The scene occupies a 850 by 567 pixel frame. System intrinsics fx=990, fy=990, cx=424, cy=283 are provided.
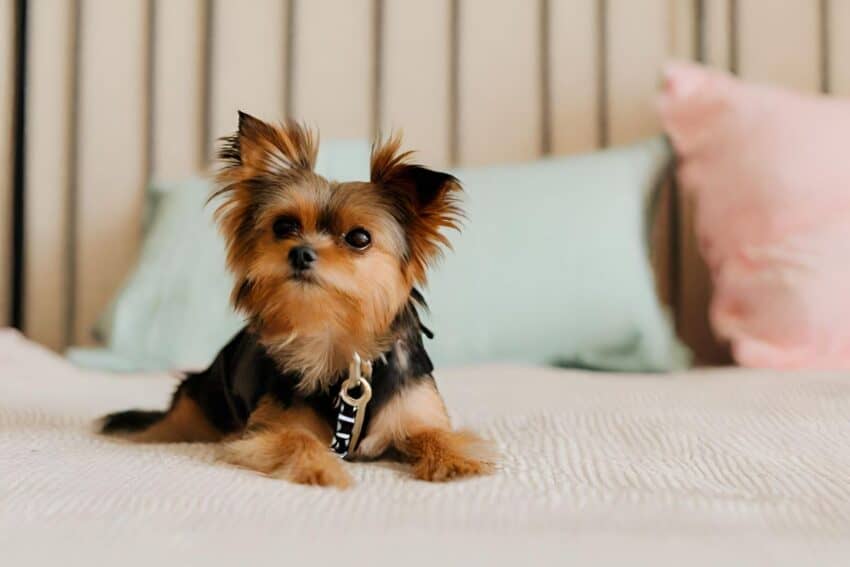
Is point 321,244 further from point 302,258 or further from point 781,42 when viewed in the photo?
point 781,42

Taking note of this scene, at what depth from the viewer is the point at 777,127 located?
6.59ft

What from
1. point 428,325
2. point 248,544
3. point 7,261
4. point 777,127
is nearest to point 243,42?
point 7,261

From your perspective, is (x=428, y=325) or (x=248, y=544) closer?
(x=248, y=544)

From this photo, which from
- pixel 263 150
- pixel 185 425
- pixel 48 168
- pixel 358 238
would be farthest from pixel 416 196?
pixel 48 168

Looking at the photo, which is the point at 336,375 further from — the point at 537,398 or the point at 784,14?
the point at 784,14

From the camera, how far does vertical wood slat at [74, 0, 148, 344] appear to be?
8.26 ft

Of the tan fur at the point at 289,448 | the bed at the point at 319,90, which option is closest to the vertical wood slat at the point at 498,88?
the bed at the point at 319,90

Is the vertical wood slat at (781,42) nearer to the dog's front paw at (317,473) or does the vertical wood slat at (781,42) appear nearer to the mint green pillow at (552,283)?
the mint green pillow at (552,283)

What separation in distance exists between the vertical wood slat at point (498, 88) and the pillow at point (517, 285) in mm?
366

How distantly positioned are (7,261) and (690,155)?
1.71 meters

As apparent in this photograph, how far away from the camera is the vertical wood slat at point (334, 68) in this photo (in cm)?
250

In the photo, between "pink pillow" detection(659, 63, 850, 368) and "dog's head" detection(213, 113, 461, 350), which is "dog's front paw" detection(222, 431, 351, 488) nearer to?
"dog's head" detection(213, 113, 461, 350)

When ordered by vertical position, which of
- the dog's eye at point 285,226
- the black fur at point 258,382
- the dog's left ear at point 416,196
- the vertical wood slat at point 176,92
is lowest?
the black fur at point 258,382

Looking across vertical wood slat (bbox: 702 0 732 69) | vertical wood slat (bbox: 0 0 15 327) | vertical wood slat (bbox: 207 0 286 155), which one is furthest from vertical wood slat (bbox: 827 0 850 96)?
vertical wood slat (bbox: 0 0 15 327)
